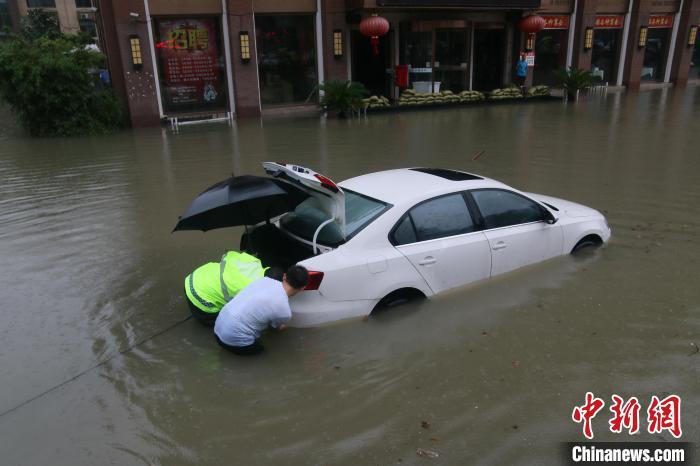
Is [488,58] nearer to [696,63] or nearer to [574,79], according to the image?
[574,79]

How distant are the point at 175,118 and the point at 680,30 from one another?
23027 mm

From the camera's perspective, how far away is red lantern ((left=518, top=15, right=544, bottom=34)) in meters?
20.6

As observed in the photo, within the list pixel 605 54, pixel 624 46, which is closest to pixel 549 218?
pixel 605 54

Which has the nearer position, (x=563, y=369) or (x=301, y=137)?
(x=563, y=369)

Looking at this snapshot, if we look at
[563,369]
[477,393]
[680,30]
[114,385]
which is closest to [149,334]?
[114,385]

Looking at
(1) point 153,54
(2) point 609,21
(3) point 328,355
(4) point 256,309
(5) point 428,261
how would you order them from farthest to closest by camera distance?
(2) point 609,21 → (1) point 153,54 → (5) point 428,261 → (3) point 328,355 → (4) point 256,309

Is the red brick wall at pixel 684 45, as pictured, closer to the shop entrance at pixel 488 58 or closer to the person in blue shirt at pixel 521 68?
the person in blue shirt at pixel 521 68

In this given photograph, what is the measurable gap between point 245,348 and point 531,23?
781 inches

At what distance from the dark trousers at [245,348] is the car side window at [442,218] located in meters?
1.74

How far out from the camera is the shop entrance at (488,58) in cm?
2203

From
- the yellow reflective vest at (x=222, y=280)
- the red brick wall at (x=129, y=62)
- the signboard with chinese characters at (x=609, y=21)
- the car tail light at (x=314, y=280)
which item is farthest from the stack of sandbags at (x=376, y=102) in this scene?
the car tail light at (x=314, y=280)

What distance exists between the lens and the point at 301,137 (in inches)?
579

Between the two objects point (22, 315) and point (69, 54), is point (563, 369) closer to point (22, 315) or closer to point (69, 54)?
point (22, 315)

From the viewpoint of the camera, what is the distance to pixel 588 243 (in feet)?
21.3
